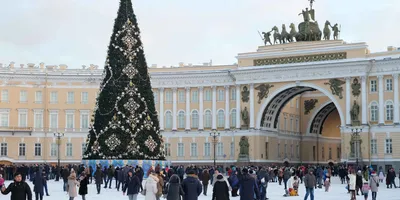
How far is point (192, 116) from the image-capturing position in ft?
243

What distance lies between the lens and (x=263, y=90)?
70.4 metres

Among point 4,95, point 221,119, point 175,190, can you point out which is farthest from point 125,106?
point 4,95

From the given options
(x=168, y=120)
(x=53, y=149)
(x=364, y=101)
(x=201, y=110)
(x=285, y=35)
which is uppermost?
(x=285, y=35)

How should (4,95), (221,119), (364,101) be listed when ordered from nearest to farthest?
1. (364,101)
2. (221,119)
3. (4,95)

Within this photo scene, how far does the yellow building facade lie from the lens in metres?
67.3

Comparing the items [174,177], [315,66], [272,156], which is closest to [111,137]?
[174,177]

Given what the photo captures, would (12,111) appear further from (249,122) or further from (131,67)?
(131,67)

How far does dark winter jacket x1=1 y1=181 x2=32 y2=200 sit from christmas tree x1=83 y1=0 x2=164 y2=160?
24454 mm

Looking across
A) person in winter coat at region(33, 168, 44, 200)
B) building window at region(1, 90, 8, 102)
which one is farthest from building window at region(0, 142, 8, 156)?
person in winter coat at region(33, 168, 44, 200)

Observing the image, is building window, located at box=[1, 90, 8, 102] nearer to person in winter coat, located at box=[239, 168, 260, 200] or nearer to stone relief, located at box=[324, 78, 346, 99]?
stone relief, located at box=[324, 78, 346, 99]

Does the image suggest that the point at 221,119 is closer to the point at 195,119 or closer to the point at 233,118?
the point at 233,118

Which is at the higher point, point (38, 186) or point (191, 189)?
point (191, 189)

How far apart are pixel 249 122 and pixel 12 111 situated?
2242 centimetres

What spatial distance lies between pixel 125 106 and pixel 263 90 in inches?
1206
